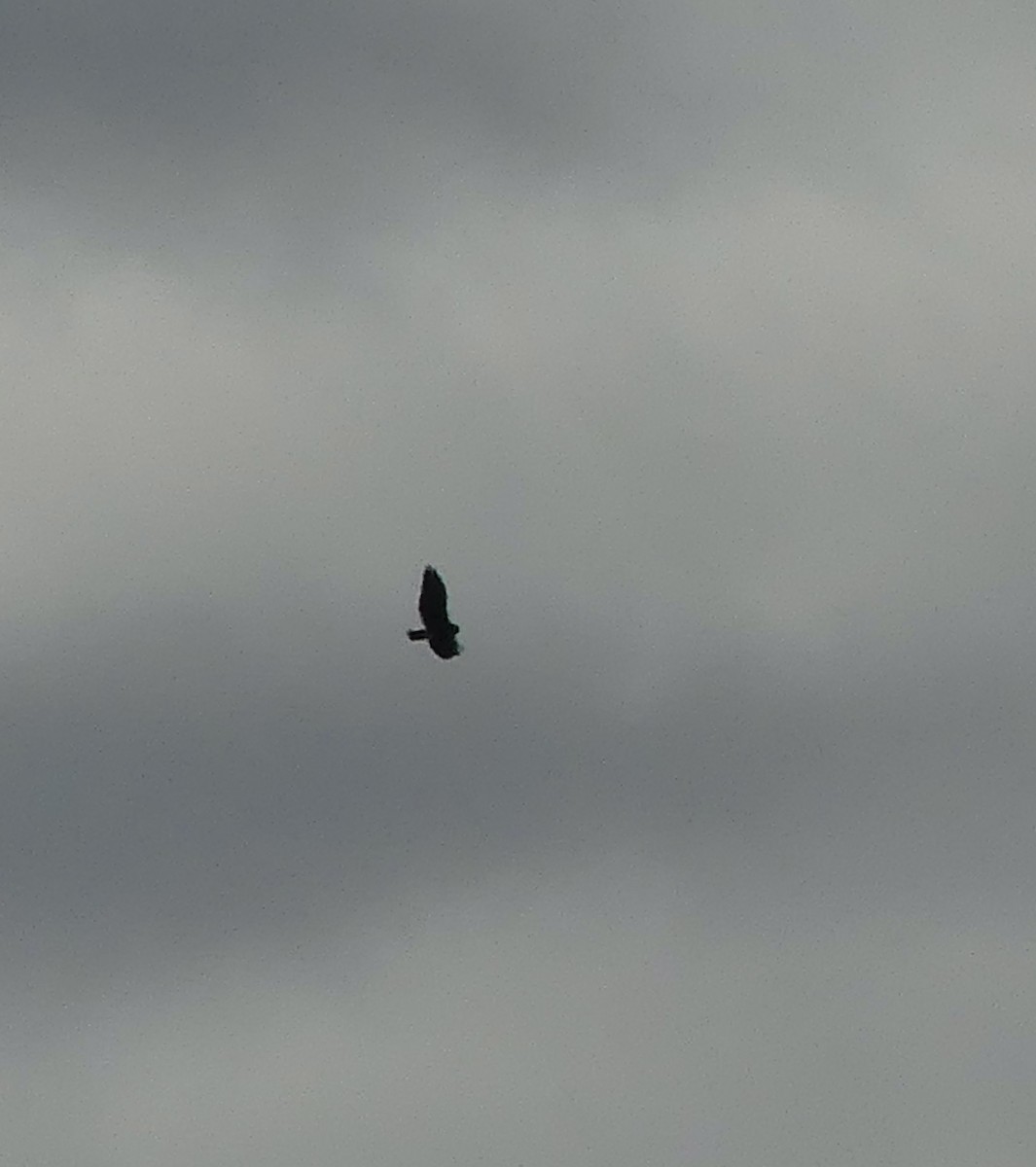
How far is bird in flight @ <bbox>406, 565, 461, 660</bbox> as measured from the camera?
3628 cm

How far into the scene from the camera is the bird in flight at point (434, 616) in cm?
3628

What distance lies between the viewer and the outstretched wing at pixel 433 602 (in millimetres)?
36594

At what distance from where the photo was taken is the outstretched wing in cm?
3659

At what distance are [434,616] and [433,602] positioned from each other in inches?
19.3

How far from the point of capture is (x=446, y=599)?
36.9 meters

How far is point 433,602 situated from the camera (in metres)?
36.8

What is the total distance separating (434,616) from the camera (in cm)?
3672
